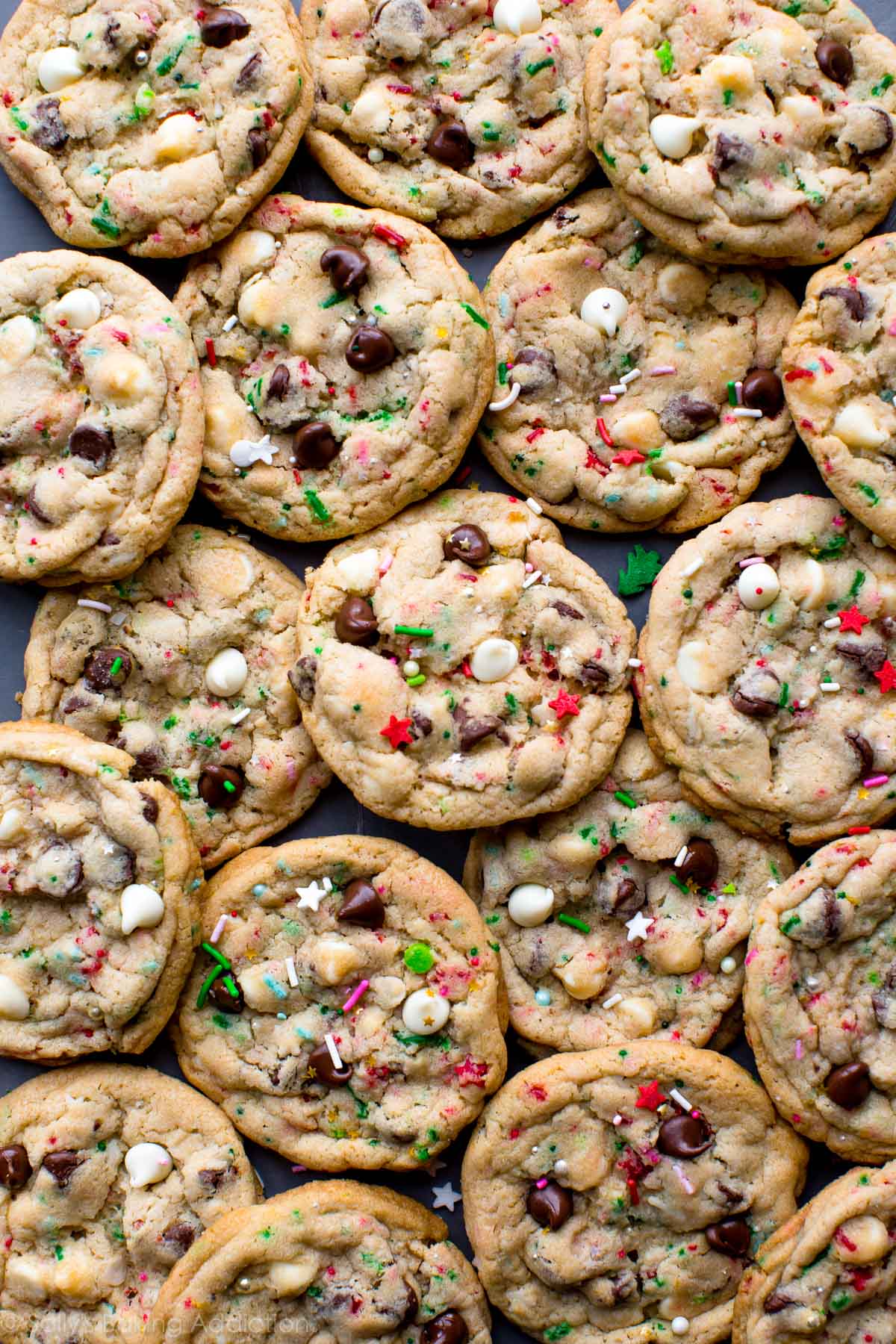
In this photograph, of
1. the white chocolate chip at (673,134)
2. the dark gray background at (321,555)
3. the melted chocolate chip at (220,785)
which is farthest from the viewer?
the dark gray background at (321,555)

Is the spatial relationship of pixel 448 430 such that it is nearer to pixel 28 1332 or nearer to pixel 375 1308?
pixel 375 1308

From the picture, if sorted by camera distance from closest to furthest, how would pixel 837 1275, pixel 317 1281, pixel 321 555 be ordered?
pixel 837 1275, pixel 317 1281, pixel 321 555

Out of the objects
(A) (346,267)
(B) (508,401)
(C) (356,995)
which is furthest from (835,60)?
(C) (356,995)

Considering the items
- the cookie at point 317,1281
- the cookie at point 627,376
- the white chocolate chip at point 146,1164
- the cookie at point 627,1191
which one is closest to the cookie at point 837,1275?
the cookie at point 627,1191

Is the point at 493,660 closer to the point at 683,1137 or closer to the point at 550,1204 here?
the point at 683,1137

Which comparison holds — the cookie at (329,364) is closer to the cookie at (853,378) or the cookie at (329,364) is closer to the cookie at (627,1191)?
the cookie at (853,378)

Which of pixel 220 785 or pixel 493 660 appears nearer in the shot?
pixel 493 660

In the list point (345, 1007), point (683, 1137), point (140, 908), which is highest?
point (140, 908)
